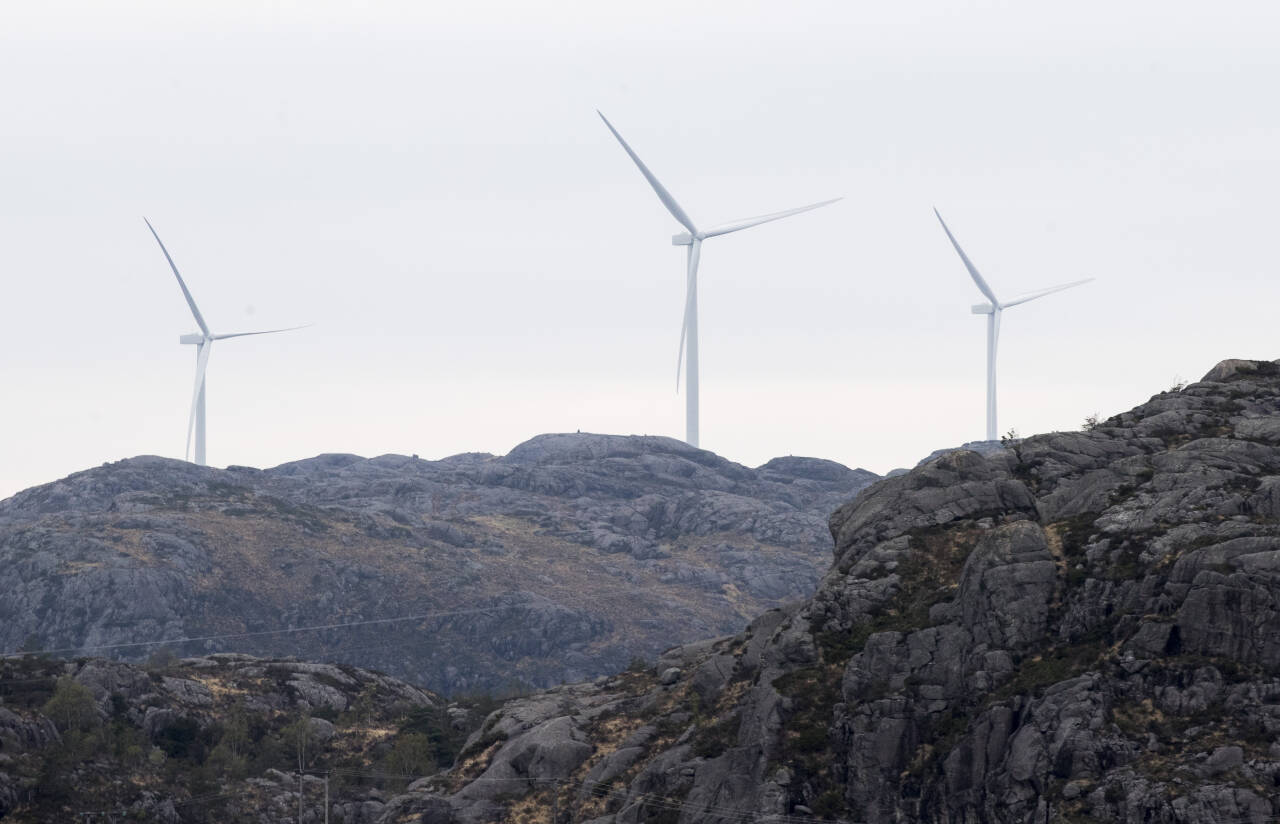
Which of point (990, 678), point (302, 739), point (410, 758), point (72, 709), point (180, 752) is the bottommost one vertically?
point (410, 758)

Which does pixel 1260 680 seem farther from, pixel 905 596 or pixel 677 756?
pixel 677 756

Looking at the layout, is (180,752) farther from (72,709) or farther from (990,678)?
(990,678)

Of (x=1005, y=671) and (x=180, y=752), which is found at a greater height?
(x=1005, y=671)

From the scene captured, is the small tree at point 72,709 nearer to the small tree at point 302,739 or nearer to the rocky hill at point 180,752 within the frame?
the rocky hill at point 180,752

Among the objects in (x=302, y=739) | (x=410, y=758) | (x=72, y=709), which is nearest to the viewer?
(x=410, y=758)

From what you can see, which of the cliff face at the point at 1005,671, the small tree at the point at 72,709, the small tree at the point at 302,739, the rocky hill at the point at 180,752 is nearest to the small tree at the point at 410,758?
the rocky hill at the point at 180,752

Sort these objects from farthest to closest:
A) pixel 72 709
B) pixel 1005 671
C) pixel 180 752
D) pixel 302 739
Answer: pixel 180 752, pixel 302 739, pixel 72 709, pixel 1005 671

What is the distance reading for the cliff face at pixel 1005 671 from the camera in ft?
318

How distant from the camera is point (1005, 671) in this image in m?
107

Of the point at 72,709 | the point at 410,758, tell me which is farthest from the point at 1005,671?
the point at 72,709

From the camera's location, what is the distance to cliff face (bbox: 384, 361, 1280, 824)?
96875 mm

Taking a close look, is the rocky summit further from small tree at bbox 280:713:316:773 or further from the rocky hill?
small tree at bbox 280:713:316:773

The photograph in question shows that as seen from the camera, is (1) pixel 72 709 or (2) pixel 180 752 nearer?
(1) pixel 72 709

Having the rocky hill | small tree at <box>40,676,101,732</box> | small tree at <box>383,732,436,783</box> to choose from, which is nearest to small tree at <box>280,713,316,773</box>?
the rocky hill
